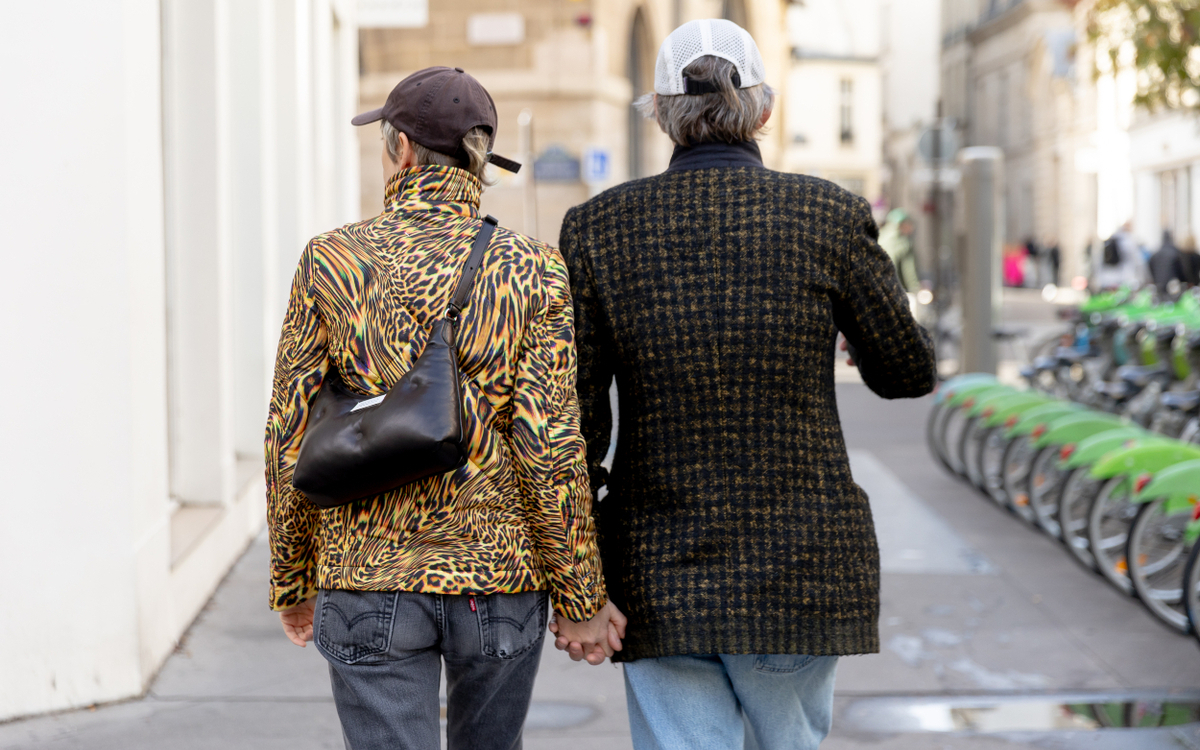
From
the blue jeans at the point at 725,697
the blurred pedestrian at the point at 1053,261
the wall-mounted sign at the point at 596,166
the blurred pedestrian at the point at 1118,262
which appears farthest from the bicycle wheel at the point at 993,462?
the blurred pedestrian at the point at 1053,261

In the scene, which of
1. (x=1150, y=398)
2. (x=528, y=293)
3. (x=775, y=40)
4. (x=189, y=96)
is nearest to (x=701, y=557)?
(x=528, y=293)

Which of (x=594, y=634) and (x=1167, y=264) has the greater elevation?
(x=1167, y=264)

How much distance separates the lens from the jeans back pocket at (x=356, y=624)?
2.26m

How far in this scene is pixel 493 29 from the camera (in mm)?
22484

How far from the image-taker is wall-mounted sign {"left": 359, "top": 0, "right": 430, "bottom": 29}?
12.3 metres

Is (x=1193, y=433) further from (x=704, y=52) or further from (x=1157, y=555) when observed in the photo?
(x=704, y=52)

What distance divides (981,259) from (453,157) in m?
9.11

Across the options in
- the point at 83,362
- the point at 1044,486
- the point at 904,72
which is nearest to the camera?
the point at 83,362

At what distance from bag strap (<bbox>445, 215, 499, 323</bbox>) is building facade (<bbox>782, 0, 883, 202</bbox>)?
207 feet

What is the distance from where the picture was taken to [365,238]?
7.70 feet

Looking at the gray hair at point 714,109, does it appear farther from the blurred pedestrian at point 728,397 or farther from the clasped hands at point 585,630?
the clasped hands at point 585,630

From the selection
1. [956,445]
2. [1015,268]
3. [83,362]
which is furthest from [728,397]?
[1015,268]

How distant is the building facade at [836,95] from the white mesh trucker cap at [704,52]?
6279cm

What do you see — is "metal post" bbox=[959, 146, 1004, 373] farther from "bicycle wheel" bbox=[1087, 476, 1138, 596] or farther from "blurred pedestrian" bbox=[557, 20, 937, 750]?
"blurred pedestrian" bbox=[557, 20, 937, 750]
